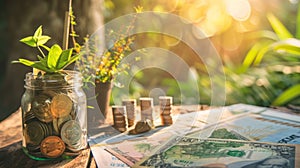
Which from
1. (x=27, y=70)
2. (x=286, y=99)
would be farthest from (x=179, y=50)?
(x=27, y=70)

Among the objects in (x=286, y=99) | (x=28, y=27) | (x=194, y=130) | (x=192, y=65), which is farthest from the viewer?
(x=192, y=65)

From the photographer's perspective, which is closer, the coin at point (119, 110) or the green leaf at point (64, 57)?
the green leaf at point (64, 57)

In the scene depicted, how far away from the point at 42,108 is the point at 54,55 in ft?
0.32

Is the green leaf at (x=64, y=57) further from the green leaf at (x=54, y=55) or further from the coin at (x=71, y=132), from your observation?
the coin at (x=71, y=132)

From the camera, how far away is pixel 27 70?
4.00 ft


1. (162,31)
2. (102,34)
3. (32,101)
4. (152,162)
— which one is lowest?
(152,162)

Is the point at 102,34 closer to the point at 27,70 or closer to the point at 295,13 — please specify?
the point at 27,70

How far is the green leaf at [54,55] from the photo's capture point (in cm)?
64

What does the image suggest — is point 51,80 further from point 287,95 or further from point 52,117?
point 287,95

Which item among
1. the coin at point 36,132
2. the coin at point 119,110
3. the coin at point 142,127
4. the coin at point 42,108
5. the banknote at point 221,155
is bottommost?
the banknote at point 221,155

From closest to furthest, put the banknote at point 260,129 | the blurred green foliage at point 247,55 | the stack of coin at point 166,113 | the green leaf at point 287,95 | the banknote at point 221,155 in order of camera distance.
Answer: the banknote at point 221,155
the banknote at point 260,129
the stack of coin at point 166,113
the green leaf at point 287,95
the blurred green foliage at point 247,55

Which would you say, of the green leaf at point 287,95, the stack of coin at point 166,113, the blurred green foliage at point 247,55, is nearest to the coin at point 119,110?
the stack of coin at point 166,113

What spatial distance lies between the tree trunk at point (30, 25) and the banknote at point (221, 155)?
1.30 ft

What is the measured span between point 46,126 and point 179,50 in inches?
67.9
